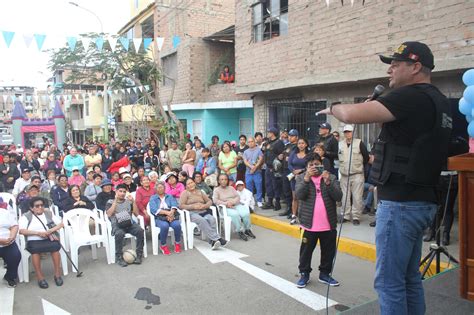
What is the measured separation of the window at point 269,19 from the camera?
Answer: 1113cm

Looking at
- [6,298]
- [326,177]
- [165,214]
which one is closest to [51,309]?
[6,298]

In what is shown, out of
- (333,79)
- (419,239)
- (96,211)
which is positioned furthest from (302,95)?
Answer: (419,239)

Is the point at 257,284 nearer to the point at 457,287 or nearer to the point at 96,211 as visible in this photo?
the point at 457,287

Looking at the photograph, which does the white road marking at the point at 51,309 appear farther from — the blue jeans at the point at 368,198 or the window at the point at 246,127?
the window at the point at 246,127

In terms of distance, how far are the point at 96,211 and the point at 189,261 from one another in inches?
90.7

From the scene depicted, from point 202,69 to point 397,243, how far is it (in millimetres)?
14937

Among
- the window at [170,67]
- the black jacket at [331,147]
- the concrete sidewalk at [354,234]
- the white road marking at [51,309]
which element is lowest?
the white road marking at [51,309]

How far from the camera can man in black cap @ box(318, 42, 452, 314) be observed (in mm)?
2352

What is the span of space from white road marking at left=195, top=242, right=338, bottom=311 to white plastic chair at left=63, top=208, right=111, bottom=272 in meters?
1.58

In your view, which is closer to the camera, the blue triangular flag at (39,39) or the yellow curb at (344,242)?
the yellow curb at (344,242)

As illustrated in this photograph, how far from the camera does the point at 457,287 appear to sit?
381 cm

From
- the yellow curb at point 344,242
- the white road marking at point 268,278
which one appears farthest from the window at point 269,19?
the white road marking at point 268,278

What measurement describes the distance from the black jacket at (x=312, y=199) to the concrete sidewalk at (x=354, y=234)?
5.12 feet

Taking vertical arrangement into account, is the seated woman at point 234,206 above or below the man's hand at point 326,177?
below
